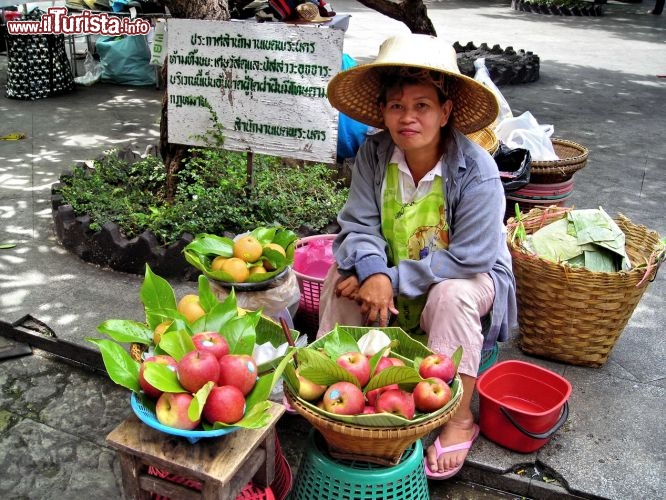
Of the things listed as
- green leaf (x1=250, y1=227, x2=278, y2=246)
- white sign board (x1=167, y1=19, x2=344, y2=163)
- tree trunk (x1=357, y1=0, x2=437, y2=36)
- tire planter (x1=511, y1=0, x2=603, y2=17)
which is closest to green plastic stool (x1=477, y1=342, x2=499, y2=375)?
green leaf (x1=250, y1=227, x2=278, y2=246)

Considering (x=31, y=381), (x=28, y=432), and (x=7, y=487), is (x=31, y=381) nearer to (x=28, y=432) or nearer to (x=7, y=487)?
(x=28, y=432)

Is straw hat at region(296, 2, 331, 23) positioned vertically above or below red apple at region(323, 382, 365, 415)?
above

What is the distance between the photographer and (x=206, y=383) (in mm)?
1824

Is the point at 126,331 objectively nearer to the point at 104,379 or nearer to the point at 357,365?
the point at 357,365

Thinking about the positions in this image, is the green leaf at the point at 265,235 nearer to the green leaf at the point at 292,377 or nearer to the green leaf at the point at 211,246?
the green leaf at the point at 211,246

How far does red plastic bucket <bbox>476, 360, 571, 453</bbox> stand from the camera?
2543mm

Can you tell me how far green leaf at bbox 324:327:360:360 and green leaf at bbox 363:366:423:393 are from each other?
178 millimetres

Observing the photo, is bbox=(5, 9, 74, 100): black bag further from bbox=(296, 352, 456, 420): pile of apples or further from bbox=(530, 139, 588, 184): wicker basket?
bbox=(296, 352, 456, 420): pile of apples

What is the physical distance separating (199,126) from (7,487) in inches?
87.5

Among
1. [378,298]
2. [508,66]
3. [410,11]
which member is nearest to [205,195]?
[378,298]

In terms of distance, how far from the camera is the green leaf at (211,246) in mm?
2922

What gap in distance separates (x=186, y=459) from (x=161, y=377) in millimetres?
235

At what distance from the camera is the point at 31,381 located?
3229mm

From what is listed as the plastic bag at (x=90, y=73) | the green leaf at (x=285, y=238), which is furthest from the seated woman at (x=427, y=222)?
the plastic bag at (x=90, y=73)
